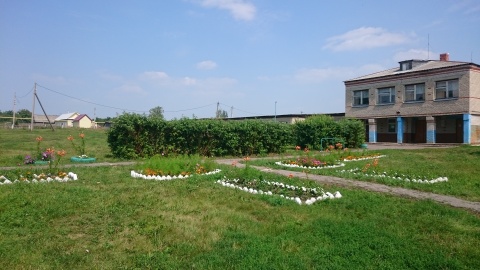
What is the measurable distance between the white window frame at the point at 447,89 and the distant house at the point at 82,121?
9241cm

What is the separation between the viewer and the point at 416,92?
33.3 m

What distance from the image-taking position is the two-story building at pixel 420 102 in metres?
29.9

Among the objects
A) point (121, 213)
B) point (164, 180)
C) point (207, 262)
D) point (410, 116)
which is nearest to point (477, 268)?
point (207, 262)

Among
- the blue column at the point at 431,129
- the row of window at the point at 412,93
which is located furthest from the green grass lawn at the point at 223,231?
the blue column at the point at 431,129

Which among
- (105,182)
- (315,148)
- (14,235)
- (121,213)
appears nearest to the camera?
(14,235)

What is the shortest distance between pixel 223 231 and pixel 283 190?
10.6 feet

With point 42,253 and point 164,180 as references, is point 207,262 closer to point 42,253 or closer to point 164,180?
point 42,253

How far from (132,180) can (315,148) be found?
17.9 meters

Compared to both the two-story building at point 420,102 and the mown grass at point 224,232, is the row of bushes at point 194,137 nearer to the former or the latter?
the mown grass at point 224,232

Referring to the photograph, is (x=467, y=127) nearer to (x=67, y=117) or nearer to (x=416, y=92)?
(x=416, y=92)

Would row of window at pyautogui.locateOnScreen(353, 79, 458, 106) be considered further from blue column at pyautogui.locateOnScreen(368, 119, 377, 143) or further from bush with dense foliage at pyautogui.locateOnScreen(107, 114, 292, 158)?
bush with dense foliage at pyautogui.locateOnScreen(107, 114, 292, 158)

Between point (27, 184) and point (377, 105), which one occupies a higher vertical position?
point (377, 105)

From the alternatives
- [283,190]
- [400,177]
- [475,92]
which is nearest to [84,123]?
[475,92]

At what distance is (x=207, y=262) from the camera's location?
4.27 meters
